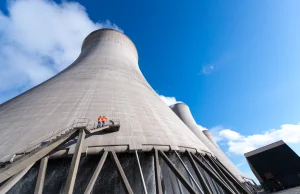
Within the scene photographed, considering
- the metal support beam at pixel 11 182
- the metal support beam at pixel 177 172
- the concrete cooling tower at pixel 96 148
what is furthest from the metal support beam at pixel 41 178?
the metal support beam at pixel 177 172

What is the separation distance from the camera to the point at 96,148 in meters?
4.88

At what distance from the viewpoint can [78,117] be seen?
20.2ft

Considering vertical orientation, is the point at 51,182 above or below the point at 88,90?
below

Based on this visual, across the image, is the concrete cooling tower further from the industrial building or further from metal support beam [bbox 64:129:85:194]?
the industrial building

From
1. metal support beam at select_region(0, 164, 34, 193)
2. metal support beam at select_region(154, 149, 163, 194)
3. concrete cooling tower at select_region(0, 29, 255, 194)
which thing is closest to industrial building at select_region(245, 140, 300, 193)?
concrete cooling tower at select_region(0, 29, 255, 194)

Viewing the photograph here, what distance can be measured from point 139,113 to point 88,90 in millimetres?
2953

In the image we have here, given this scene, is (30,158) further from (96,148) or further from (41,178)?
(96,148)

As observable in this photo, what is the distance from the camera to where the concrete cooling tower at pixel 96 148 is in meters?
4.34

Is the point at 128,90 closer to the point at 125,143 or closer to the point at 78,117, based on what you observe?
the point at 78,117

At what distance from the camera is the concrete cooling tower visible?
4.34 meters

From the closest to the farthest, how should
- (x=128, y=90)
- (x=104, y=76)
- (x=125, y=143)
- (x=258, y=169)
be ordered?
1. (x=125, y=143)
2. (x=128, y=90)
3. (x=104, y=76)
4. (x=258, y=169)

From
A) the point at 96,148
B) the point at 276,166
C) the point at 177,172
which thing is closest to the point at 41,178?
the point at 96,148

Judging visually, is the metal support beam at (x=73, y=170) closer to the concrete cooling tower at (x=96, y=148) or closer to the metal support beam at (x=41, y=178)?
the concrete cooling tower at (x=96, y=148)

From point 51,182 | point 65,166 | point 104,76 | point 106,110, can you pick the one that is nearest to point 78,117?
point 106,110
